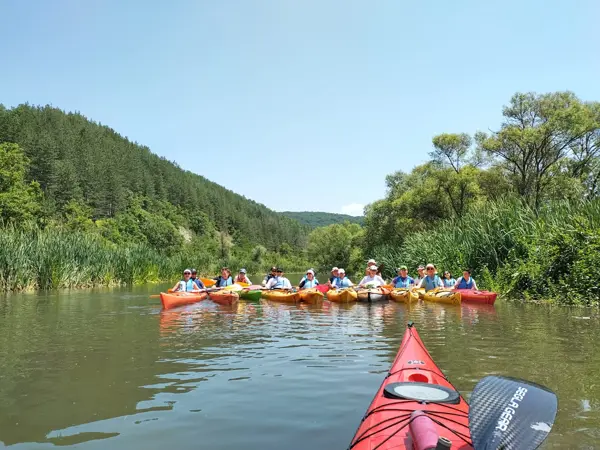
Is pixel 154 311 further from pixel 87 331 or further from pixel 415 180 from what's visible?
pixel 415 180

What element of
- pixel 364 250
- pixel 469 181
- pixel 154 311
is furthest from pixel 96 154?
pixel 154 311

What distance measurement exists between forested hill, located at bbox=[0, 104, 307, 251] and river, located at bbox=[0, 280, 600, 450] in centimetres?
3785

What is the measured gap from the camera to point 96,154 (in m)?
84.9

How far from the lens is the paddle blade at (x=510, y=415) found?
2736 millimetres

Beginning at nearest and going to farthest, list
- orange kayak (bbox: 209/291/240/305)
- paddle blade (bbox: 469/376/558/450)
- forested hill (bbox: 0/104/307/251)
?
paddle blade (bbox: 469/376/558/450)
orange kayak (bbox: 209/291/240/305)
forested hill (bbox: 0/104/307/251)

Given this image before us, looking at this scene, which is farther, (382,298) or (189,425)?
(382,298)

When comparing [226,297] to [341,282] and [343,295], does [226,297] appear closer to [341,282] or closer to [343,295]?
[343,295]

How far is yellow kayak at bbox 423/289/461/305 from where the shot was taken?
13.7m

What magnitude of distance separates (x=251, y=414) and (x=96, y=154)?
89.3 m

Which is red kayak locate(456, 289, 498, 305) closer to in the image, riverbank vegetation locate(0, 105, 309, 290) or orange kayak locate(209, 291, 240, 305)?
orange kayak locate(209, 291, 240, 305)

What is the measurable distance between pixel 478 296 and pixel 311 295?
16.4 feet

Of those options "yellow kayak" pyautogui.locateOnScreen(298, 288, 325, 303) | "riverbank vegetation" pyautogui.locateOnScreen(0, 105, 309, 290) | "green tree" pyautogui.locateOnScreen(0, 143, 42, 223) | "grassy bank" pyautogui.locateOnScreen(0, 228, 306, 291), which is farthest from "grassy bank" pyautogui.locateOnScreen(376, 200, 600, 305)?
"green tree" pyautogui.locateOnScreen(0, 143, 42, 223)

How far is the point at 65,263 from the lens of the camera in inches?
802

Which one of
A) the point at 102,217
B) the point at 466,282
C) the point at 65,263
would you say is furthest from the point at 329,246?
the point at 466,282
